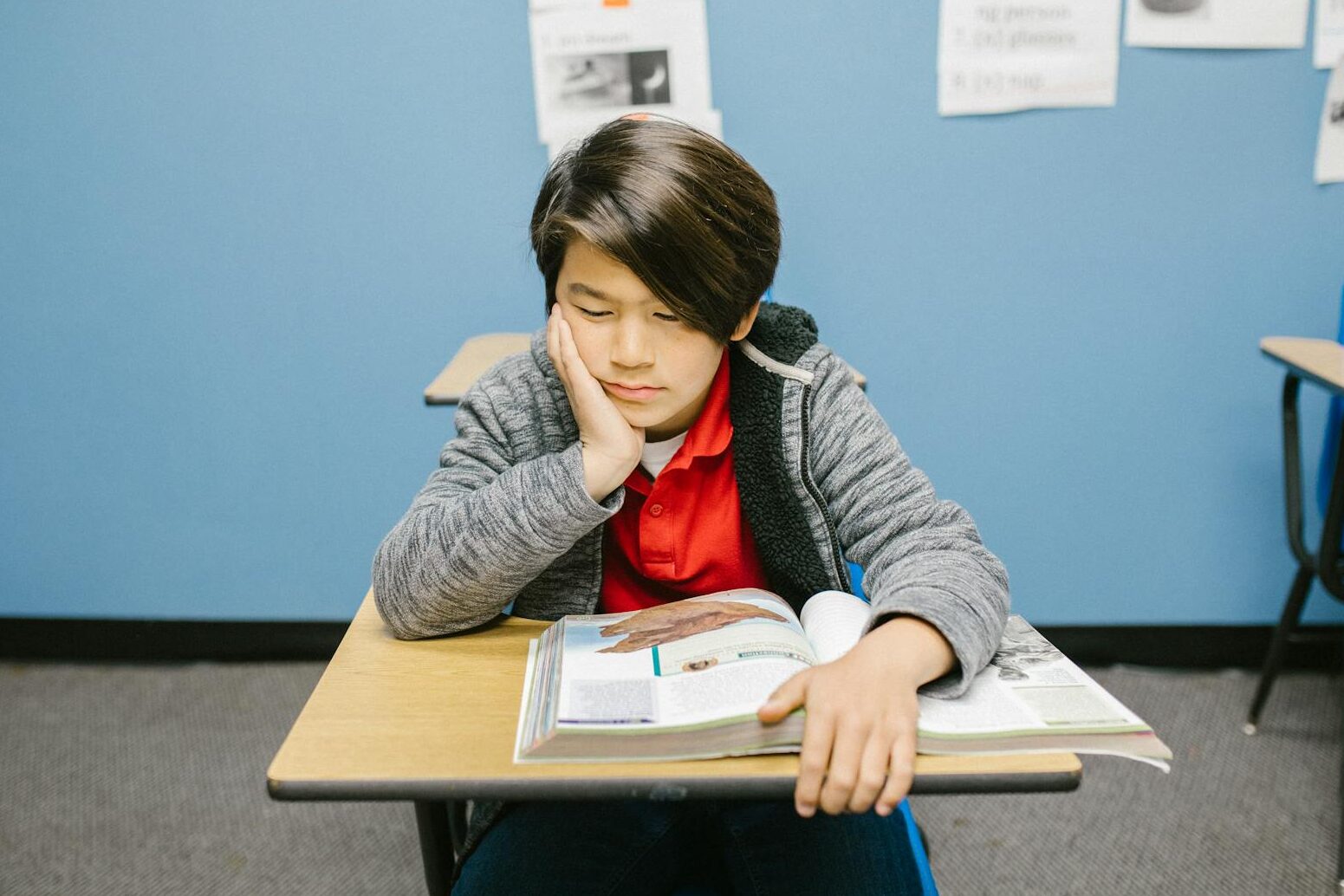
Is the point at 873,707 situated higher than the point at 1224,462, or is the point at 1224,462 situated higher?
the point at 873,707

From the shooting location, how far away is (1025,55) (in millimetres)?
1882

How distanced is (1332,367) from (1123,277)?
570mm

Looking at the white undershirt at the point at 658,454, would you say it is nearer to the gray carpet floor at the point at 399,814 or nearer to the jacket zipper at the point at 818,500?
the jacket zipper at the point at 818,500

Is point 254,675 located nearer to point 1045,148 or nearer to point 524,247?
point 524,247

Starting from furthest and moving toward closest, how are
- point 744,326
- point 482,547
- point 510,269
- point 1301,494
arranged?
point 510,269 → point 1301,494 → point 744,326 → point 482,547

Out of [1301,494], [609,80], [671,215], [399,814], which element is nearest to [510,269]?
[609,80]

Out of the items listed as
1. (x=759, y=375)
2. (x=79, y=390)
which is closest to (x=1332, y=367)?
(x=759, y=375)

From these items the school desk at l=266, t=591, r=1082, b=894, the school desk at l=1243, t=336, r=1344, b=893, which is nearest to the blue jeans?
the school desk at l=266, t=591, r=1082, b=894

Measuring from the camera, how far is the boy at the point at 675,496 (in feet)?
2.83

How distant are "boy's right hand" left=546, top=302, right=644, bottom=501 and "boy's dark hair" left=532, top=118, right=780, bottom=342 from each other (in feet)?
0.25

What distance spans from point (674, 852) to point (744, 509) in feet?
1.06

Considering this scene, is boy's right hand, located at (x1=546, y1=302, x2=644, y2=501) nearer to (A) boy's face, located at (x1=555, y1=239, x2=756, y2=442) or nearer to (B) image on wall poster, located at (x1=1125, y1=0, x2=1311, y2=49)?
(A) boy's face, located at (x1=555, y1=239, x2=756, y2=442)

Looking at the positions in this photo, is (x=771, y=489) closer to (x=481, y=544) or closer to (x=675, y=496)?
(x=675, y=496)

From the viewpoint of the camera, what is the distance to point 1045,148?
1.94 metres
